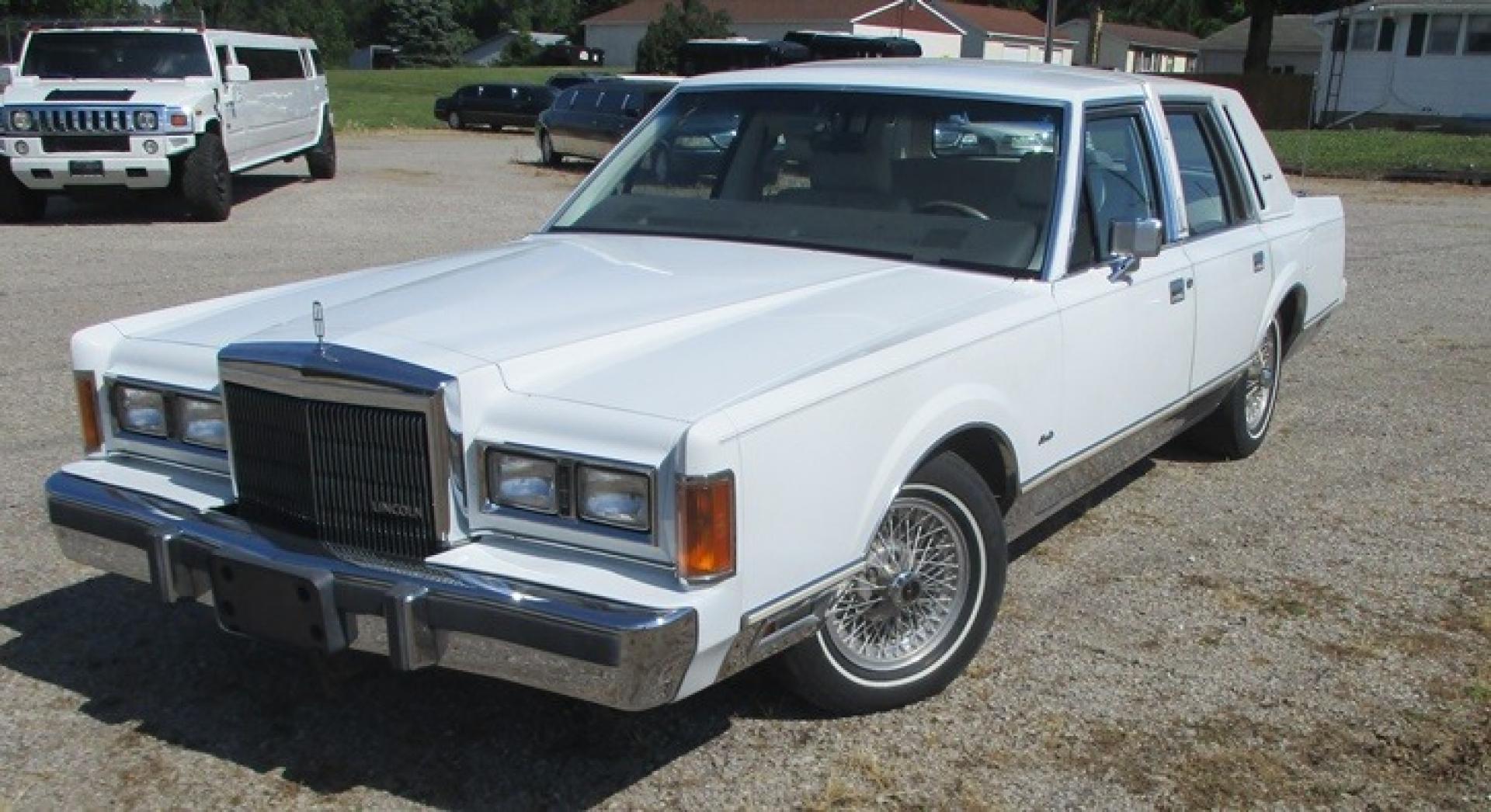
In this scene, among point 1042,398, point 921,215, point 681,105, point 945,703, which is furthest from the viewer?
point 681,105

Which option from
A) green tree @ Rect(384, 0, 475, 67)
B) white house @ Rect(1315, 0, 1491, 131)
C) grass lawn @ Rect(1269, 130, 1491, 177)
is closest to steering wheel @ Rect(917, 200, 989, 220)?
grass lawn @ Rect(1269, 130, 1491, 177)

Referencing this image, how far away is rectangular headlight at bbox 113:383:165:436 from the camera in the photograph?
12.9 ft

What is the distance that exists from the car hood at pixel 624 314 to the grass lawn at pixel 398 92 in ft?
94.1

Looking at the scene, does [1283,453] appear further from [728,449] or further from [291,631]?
[291,631]

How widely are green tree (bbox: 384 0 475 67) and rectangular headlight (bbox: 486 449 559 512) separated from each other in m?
82.5

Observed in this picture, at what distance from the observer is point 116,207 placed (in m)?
16.3

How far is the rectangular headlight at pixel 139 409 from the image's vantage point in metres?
3.93

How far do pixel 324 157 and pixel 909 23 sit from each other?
1862 inches

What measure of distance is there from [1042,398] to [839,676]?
3.66ft

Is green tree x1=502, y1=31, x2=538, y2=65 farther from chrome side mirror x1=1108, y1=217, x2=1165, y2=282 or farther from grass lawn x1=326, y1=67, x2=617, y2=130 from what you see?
chrome side mirror x1=1108, y1=217, x2=1165, y2=282

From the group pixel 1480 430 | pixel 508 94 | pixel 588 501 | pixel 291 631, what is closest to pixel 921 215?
pixel 588 501

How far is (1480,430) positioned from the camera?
7.22 m

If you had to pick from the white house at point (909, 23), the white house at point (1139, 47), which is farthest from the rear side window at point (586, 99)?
the white house at point (1139, 47)

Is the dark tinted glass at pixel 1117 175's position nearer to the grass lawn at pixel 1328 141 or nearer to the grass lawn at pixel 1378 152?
the grass lawn at pixel 1328 141
